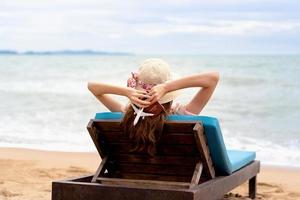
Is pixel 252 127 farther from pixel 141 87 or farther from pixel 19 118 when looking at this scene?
pixel 141 87

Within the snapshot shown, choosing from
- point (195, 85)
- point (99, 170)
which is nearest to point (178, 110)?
point (195, 85)

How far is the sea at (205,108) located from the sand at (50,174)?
2.17 ft

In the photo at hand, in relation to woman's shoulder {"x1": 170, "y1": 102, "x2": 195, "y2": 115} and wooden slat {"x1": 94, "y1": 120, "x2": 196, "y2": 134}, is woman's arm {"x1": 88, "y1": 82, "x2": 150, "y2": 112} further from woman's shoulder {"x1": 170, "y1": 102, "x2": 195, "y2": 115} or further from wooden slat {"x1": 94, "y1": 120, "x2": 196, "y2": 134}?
woman's shoulder {"x1": 170, "y1": 102, "x2": 195, "y2": 115}

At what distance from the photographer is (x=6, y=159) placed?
877 centimetres

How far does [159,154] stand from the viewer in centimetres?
447

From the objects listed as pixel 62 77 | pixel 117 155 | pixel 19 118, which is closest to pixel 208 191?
pixel 117 155

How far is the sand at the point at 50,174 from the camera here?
21.3 ft

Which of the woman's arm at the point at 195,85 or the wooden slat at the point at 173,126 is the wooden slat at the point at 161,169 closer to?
the wooden slat at the point at 173,126

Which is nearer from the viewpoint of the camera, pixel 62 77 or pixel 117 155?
pixel 117 155

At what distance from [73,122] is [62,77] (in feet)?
50.3

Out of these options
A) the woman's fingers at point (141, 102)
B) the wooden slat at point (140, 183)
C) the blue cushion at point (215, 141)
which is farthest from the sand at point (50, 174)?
the woman's fingers at point (141, 102)

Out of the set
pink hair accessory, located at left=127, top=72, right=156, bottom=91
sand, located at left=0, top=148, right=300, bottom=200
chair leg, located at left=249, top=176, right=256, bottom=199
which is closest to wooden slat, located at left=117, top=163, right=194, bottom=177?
pink hair accessory, located at left=127, top=72, right=156, bottom=91

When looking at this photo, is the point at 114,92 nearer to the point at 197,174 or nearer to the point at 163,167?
the point at 163,167

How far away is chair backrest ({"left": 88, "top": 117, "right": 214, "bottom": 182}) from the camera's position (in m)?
4.30
